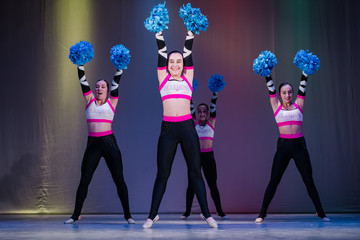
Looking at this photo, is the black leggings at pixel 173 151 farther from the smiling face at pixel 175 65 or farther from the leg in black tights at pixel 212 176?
the leg in black tights at pixel 212 176

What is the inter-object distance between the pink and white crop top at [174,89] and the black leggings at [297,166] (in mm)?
1575

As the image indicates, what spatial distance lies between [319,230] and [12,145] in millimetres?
5368

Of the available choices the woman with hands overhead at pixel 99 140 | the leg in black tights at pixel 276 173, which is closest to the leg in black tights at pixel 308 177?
the leg in black tights at pixel 276 173

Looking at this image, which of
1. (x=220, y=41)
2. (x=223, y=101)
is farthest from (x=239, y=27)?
(x=223, y=101)

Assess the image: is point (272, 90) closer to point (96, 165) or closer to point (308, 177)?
point (308, 177)

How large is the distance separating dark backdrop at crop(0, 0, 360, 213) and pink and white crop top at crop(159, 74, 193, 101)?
2621 millimetres

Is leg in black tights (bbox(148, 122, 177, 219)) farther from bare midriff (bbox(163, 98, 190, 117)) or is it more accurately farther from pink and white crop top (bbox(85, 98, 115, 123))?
pink and white crop top (bbox(85, 98, 115, 123))

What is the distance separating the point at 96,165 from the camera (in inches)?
197

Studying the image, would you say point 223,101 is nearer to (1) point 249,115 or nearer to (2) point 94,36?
(1) point 249,115

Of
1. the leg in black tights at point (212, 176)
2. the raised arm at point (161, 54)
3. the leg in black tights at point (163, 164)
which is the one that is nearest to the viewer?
the leg in black tights at point (163, 164)

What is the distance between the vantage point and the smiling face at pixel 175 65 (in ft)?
14.9

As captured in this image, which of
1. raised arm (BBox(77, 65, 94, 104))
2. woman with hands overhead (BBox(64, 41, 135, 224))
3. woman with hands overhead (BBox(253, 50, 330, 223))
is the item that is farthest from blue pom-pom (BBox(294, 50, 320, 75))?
raised arm (BBox(77, 65, 94, 104))

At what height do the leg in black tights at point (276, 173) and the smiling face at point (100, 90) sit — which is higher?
the smiling face at point (100, 90)

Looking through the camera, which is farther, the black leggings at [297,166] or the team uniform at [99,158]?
the black leggings at [297,166]
